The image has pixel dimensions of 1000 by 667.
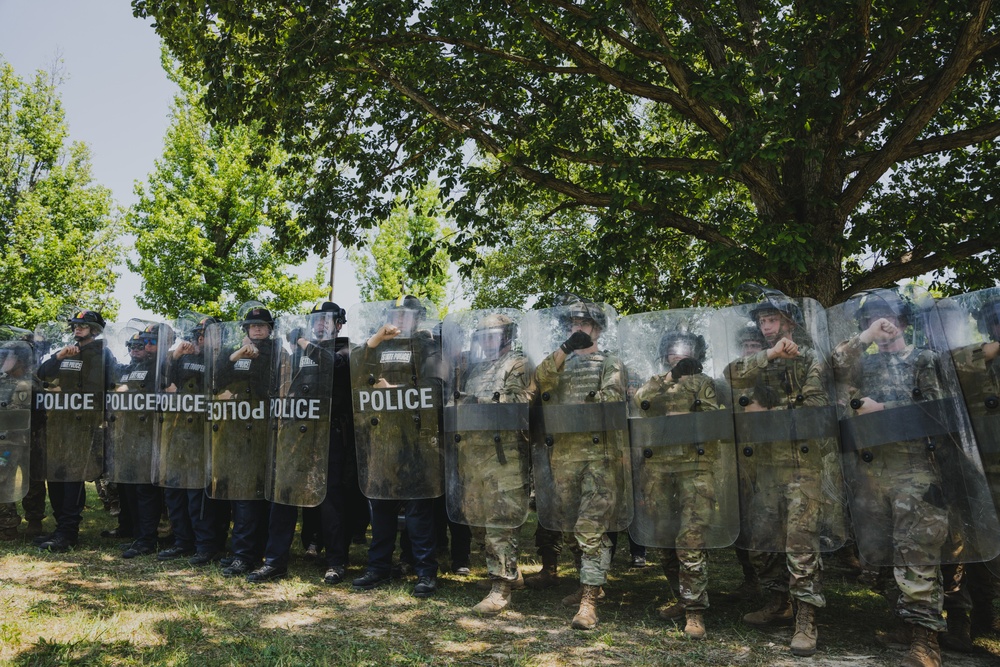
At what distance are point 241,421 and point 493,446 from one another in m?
2.32

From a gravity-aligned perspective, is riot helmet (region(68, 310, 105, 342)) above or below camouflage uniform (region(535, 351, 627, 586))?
above

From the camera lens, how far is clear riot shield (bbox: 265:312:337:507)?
596cm

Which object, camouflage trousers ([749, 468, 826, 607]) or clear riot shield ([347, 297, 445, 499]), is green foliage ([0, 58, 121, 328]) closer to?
clear riot shield ([347, 297, 445, 499])

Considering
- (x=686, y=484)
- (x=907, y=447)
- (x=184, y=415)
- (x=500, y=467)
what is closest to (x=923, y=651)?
(x=907, y=447)

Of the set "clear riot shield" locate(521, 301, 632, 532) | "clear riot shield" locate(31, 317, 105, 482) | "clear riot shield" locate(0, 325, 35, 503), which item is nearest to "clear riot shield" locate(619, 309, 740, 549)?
"clear riot shield" locate(521, 301, 632, 532)

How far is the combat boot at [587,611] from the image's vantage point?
490cm

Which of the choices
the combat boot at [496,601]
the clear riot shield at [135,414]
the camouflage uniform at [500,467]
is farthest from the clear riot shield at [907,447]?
the clear riot shield at [135,414]

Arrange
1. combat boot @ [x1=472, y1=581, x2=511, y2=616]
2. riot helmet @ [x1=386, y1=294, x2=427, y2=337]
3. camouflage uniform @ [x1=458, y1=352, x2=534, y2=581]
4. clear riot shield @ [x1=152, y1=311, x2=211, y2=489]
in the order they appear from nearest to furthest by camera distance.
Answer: combat boot @ [x1=472, y1=581, x2=511, y2=616] < camouflage uniform @ [x1=458, y1=352, x2=534, y2=581] < riot helmet @ [x1=386, y1=294, x2=427, y2=337] < clear riot shield @ [x1=152, y1=311, x2=211, y2=489]

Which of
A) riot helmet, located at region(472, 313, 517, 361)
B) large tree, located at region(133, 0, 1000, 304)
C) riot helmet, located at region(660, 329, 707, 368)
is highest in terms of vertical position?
large tree, located at region(133, 0, 1000, 304)

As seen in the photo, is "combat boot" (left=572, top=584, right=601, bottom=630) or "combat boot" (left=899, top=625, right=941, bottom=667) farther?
"combat boot" (left=572, top=584, right=601, bottom=630)

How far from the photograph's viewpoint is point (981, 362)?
444 cm

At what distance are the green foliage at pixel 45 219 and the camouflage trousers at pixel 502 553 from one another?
17021 mm

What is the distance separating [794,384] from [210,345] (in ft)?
15.8

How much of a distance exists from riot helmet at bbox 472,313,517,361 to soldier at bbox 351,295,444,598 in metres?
0.43
